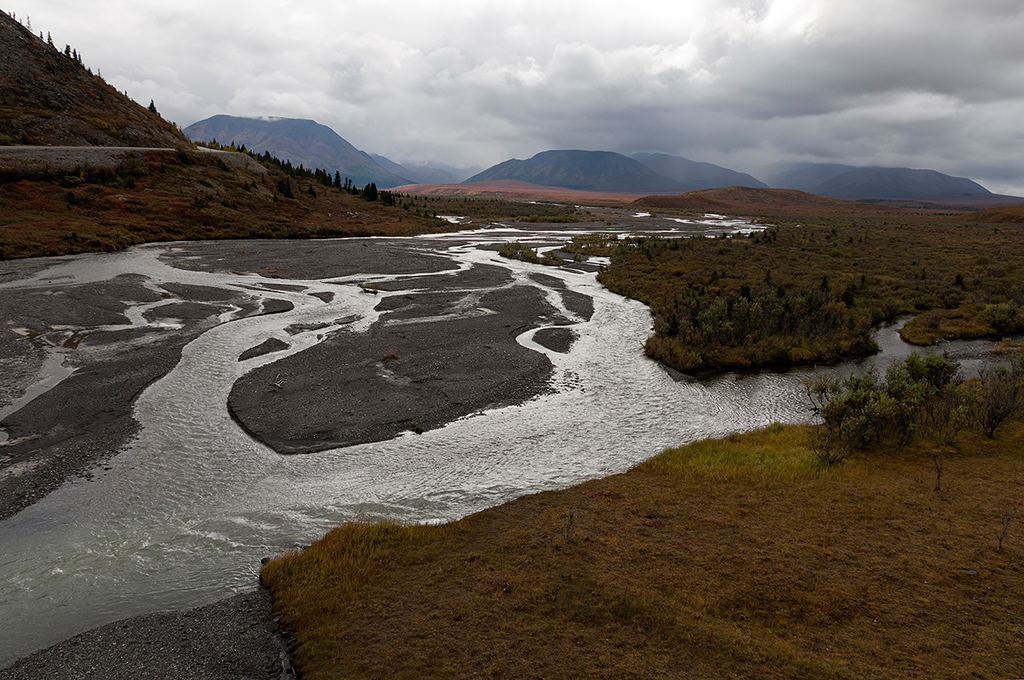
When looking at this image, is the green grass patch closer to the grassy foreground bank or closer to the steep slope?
the grassy foreground bank

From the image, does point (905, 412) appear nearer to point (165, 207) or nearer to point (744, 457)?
point (744, 457)

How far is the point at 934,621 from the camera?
712 cm

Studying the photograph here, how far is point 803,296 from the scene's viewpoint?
30.9 metres

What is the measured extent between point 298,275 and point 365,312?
14522 millimetres

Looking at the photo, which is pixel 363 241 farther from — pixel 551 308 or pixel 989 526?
pixel 989 526

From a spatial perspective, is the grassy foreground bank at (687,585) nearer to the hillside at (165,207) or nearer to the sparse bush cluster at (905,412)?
the sparse bush cluster at (905,412)

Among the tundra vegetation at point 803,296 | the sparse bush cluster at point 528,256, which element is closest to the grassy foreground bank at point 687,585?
the tundra vegetation at point 803,296

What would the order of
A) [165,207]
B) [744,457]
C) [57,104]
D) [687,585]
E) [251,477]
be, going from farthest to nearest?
[57,104] → [165,207] → [744,457] → [251,477] → [687,585]

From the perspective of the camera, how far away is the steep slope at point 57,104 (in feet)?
239

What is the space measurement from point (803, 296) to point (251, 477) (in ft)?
101

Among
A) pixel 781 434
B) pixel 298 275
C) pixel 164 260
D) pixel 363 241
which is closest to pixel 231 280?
pixel 298 275

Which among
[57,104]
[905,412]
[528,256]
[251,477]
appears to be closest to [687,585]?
[251,477]

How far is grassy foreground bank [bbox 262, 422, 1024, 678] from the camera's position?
6738mm

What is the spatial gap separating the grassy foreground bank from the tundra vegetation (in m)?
11.9
